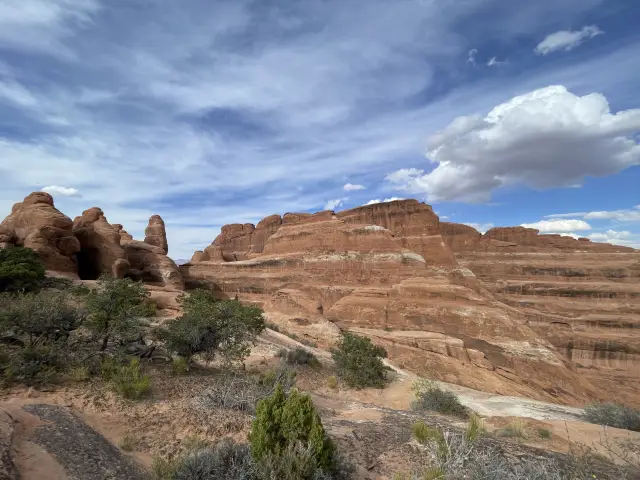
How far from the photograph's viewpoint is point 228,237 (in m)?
71.7

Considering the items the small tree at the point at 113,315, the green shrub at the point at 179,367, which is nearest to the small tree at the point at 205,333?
the green shrub at the point at 179,367

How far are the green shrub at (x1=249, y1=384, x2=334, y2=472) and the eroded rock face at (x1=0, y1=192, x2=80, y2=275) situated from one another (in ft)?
91.6

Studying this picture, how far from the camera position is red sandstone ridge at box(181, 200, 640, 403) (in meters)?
23.8

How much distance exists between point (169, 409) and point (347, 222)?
Result: 3423 cm

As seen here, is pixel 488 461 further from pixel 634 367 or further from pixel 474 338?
pixel 634 367

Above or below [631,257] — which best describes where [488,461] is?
below

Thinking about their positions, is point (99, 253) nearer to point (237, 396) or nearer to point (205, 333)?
point (205, 333)

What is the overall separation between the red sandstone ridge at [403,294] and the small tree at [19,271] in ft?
57.4

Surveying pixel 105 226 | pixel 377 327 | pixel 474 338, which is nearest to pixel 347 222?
pixel 377 327

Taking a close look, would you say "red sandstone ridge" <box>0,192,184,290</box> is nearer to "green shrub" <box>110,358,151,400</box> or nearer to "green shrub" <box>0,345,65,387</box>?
"green shrub" <box>0,345,65,387</box>

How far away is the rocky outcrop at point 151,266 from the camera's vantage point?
32.8 m

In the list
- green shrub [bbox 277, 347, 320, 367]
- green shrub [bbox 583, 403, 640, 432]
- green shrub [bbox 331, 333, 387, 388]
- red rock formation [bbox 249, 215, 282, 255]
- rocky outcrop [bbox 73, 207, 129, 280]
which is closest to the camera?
green shrub [bbox 583, 403, 640, 432]

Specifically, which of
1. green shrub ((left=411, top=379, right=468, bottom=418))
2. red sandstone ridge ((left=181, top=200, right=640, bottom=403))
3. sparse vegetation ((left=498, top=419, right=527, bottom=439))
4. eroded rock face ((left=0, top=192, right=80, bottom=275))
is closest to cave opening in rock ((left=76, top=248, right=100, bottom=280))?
eroded rock face ((left=0, top=192, right=80, bottom=275))

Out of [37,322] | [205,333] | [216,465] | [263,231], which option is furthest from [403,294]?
[263,231]
